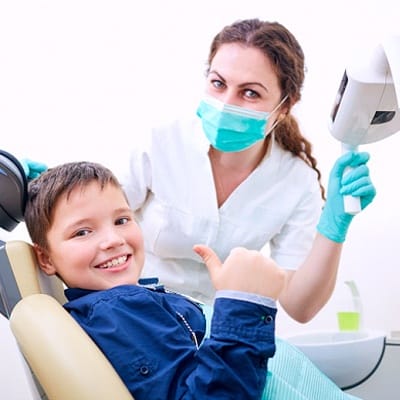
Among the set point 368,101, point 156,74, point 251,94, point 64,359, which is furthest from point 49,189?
point 156,74

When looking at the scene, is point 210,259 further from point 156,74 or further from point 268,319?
point 156,74

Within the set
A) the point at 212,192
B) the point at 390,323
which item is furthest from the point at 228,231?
the point at 390,323

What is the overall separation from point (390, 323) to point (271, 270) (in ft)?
5.55

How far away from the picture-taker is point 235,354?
30.9 inches

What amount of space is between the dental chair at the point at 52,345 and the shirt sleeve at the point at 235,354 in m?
0.13

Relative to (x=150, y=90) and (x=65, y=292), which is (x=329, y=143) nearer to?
(x=150, y=90)

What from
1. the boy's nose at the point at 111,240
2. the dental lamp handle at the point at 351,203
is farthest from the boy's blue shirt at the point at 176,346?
the dental lamp handle at the point at 351,203

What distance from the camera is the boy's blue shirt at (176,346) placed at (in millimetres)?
784

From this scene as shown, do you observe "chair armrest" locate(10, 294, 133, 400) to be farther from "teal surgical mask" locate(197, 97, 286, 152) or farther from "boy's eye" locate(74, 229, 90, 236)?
"teal surgical mask" locate(197, 97, 286, 152)

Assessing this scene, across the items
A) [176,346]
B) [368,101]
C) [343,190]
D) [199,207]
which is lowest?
[199,207]

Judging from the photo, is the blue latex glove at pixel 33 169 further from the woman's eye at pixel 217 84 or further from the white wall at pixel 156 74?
the white wall at pixel 156 74

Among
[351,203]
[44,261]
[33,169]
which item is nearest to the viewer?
[44,261]

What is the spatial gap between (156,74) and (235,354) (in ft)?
5.87

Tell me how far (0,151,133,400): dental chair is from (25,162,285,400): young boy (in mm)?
86
